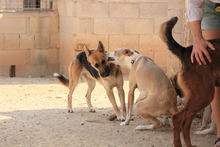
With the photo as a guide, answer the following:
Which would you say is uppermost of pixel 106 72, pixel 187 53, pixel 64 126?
pixel 187 53

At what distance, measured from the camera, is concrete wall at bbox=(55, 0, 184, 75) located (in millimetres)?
9703

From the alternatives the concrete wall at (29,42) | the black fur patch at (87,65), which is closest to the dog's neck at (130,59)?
the black fur patch at (87,65)

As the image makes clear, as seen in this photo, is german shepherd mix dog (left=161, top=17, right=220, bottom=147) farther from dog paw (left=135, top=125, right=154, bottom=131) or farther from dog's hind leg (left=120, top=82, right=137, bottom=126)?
dog's hind leg (left=120, top=82, right=137, bottom=126)

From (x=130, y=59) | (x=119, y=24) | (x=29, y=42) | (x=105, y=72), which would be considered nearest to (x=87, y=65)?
(x=105, y=72)

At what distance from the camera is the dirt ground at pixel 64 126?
470 cm

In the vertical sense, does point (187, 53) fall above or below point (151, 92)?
above

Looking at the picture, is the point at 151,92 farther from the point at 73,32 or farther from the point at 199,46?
the point at 73,32

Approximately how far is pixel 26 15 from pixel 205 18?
709 cm

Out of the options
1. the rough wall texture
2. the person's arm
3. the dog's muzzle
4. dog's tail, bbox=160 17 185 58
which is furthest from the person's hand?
the rough wall texture

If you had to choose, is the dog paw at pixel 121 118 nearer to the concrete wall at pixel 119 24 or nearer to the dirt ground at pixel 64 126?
the dirt ground at pixel 64 126

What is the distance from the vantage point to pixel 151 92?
508 centimetres

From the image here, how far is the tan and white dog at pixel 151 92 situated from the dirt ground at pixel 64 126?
0.26 m

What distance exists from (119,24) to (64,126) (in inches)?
190

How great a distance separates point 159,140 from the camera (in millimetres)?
4793
